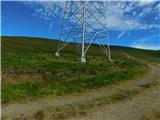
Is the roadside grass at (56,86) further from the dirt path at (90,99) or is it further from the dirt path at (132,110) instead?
the dirt path at (132,110)

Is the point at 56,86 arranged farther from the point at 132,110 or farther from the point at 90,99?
the point at 132,110

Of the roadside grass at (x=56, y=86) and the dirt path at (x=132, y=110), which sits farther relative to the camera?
the roadside grass at (x=56, y=86)

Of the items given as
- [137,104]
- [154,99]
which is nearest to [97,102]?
[137,104]

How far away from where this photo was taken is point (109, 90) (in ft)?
78.3

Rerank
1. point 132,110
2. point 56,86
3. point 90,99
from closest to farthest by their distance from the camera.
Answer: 1. point 132,110
2. point 90,99
3. point 56,86

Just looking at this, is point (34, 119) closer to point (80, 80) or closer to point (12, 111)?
point (12, 111)

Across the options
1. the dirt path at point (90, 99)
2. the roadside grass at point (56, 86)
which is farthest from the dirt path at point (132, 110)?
the roadside grass at point (56, 86)

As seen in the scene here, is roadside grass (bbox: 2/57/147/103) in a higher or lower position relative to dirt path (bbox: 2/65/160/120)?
higher

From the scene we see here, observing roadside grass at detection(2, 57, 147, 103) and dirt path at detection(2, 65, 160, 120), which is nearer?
dirt path at detection(2, 65, 160, 120)

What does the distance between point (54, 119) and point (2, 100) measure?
503 centimetres

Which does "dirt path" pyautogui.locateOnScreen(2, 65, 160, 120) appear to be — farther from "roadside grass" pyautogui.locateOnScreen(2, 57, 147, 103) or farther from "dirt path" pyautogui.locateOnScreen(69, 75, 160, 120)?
"roadside grass" pyautogui.locateOnScreen(2, 57, 147, 103)

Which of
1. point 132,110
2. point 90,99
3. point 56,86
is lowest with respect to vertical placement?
point 132,110

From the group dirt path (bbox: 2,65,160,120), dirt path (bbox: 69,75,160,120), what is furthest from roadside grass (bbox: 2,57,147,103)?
dirt path (bbox: 69,75,160,120)

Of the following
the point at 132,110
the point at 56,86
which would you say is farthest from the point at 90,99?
the point at 132,110
